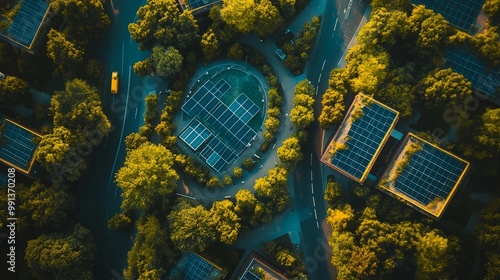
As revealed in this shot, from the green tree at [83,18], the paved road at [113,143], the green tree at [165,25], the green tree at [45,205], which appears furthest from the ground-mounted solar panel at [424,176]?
the green tree at [83,18]

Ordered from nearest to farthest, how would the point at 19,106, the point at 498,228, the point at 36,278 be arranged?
the point at 498,228
the point at 36,278
the point at 19,106

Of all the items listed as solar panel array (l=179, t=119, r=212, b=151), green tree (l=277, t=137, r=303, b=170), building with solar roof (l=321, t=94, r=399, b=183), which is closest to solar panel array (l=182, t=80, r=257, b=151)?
solar panel array (l=179, t=119, r=212, b=151)

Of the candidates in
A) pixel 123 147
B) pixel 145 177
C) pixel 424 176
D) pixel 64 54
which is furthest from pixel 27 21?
pixel 424 176

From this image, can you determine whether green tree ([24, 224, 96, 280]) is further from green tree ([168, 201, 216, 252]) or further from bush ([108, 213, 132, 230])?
green tree ([168, 201, 216, 252])

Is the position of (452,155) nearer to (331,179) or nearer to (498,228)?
(498,228)

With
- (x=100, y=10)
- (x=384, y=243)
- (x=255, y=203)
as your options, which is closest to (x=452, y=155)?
(x=384, y=243)
